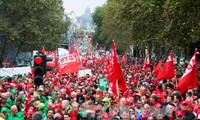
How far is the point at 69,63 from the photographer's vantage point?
21.3 meters

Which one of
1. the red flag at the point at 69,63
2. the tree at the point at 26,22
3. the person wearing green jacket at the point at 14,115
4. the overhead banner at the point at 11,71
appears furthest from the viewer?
the tree at the point at 26,22

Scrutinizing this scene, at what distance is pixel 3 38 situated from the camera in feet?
161

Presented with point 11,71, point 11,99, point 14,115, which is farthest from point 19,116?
point 11,71

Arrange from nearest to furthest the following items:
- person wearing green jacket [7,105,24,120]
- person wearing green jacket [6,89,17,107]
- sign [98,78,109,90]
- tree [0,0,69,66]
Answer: person wearing green jacket [7,105,24,120], person wearing green jacket [6,89,17,107], sign [98,78,109,90], tree [0,0,69,66]

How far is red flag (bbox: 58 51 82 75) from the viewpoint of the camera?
68.9 ft

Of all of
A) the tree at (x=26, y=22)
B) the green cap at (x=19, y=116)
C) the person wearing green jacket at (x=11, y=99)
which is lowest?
the green cap at (x=19, y=116)

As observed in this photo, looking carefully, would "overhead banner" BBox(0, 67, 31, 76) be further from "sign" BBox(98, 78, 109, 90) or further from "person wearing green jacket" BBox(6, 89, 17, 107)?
"person wearing green jacket" BBox(6, 89, 17, 107)

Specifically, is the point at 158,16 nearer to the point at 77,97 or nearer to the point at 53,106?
the point at 77,97

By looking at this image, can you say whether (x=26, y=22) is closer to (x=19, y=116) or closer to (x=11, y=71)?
Result: (x=11, y=71)

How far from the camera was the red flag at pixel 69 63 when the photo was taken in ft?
68.9

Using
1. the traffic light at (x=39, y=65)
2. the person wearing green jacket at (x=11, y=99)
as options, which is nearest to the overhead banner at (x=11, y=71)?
the person wearing green jacket at (x=11, y=99)

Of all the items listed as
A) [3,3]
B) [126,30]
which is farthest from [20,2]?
[126,30]

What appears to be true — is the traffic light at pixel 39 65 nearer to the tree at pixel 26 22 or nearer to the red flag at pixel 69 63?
the red flag at pixel 69 63

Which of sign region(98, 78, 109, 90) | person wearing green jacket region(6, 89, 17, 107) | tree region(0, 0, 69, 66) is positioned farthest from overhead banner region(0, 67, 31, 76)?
tree region(0, 0, 69, 66)
